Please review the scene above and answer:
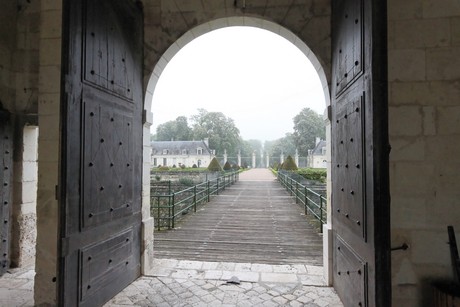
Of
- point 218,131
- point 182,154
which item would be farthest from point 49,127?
point 218,131

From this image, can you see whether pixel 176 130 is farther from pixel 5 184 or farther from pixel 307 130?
pixel 5 184

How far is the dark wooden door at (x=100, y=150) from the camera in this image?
2.33 metres

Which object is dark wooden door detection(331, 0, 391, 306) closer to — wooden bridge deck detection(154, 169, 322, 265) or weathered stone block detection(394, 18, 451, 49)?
weathered stone block detection(394, 18, 451, 49)

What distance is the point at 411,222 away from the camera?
7.71 ft

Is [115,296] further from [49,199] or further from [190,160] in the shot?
[190,160]

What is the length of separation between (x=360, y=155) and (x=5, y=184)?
176 inches

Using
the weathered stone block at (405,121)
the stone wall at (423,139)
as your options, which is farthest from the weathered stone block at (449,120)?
the weathered stone block at (405,121)

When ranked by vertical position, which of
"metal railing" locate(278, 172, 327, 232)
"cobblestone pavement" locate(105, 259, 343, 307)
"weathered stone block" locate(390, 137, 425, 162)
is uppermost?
"weathered stone block" locate(390, 137, 425, 162)

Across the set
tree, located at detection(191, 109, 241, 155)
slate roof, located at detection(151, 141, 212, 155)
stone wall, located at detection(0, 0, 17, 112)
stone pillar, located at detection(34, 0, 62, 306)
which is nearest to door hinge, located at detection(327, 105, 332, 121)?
stone pillar, located at detection(34, 0, 62, 306)

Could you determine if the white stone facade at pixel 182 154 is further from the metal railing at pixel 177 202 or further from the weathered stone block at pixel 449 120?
the weathered stone block at pixel 449 120

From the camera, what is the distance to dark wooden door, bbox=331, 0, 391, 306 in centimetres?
197

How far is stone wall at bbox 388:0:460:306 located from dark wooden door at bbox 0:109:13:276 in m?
4.69

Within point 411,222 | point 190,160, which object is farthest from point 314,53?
point 190,160

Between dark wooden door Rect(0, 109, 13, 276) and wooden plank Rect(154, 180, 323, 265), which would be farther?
wooden plank Rect(154, 180, 323, 265)
